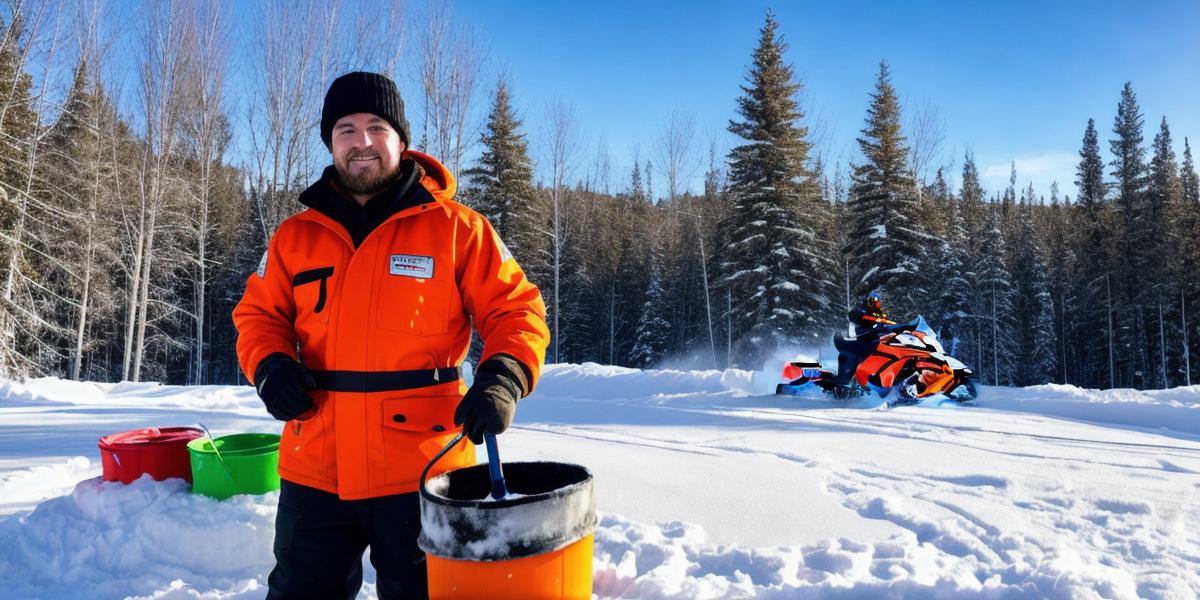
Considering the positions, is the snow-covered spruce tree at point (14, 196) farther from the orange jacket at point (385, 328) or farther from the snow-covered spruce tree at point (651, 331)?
the snow-covered spruce tree at point (651, 331)

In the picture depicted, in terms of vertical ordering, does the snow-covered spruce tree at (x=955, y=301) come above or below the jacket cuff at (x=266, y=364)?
above

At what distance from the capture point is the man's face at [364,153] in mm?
2094

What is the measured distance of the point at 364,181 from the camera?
6.86 feet

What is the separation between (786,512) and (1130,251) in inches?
1399

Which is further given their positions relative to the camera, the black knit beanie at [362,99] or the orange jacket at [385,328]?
the black knit beanie at [362,99]

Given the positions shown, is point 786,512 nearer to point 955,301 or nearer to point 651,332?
point 955,301

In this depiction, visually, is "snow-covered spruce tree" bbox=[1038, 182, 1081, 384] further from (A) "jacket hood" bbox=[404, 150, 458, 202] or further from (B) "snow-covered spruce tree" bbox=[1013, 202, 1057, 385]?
(A) "jacket hood" bbox=[404, 150, 458, 202]

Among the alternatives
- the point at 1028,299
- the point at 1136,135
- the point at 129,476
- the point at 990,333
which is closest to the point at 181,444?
the point at 129,476

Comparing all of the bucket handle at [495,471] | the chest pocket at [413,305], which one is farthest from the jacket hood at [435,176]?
the bucket handle at [495,471]

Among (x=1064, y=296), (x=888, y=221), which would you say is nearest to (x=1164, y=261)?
(x=1064, y=296)

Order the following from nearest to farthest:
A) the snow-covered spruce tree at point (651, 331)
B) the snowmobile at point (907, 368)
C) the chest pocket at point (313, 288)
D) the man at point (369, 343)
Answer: the man at point (369, 343)
the chest pocket at point (313, 288)
the snowmobile at point (907, 368)
the snow-covered spruce tree at point (651, 331)

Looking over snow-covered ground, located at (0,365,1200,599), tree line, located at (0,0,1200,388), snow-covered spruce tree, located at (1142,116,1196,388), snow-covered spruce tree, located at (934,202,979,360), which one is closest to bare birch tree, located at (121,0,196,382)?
tree line, located at (0,0,1200,388)

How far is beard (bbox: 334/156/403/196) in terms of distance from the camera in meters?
2.09

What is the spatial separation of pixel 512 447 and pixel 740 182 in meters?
16.3
